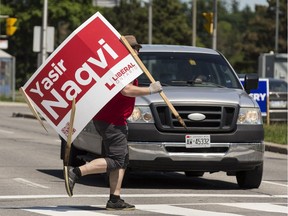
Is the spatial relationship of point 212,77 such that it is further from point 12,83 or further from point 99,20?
point 12,83

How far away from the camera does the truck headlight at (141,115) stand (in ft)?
47.1

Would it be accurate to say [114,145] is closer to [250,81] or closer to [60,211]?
[60,211]

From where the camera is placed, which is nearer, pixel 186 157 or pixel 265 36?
pixel 186 157

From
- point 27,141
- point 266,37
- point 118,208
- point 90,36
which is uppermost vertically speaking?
point 90,36

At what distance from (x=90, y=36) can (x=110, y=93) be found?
66 cm

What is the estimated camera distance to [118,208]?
12.0m

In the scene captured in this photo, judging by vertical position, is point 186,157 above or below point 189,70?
below

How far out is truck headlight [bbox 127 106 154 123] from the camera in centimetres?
1435

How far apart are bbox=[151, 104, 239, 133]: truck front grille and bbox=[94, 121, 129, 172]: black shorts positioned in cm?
226

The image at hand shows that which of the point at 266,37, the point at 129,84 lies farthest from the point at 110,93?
the point at 266,37

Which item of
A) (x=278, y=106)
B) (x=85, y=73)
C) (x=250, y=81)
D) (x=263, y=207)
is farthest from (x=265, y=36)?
(x=85, y=73)

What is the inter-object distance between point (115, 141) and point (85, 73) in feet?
2.52

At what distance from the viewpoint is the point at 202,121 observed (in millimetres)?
14469

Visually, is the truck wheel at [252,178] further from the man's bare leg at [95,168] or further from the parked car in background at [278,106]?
the parked car in background at [278,106]
